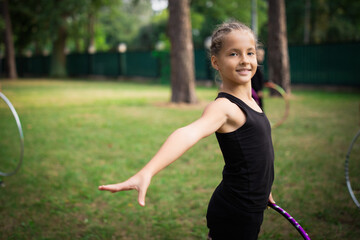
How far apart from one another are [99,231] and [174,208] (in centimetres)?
100

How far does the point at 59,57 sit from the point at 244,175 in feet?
130

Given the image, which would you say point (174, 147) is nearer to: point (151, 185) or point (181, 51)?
point (151, 185)

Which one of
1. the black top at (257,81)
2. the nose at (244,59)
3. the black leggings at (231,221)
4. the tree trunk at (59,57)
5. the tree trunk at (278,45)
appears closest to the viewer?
the nose at (244,59)

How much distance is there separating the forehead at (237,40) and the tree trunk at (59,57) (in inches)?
1526

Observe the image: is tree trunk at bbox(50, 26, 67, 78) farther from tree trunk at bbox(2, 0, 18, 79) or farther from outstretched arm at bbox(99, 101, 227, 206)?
outstretched arm at bbox(99, 101, 227, 206)

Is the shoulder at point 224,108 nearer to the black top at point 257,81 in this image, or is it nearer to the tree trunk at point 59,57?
the black top at point 257,81

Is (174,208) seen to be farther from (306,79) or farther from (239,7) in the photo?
(239,7)

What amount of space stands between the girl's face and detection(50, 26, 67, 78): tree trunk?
127 ft

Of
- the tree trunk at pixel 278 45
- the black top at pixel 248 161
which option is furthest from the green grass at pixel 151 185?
the tree trunk at pixel 278 45

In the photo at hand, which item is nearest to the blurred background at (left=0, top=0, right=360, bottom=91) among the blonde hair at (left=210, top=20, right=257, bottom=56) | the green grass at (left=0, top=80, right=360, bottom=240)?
the green grass at (left=0, top=80, right=360, bottom=240)

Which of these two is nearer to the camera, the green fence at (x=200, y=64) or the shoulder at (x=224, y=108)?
the shoulder at (x=224, y=108)

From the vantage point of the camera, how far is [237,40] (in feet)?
6.52

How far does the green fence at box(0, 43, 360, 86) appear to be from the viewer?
19.2 m

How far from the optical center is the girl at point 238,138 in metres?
1.95
